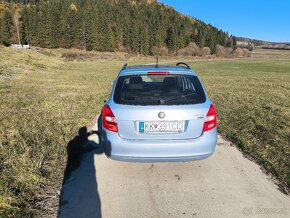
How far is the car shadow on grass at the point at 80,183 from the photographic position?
332 cm

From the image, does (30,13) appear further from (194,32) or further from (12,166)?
(12,166)

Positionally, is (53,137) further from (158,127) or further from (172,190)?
(172,190)

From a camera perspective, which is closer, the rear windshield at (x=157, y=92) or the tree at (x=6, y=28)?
the rear windshield at (x=157, y=92)

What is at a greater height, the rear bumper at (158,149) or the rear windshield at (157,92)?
the rear windshield at (157,92)

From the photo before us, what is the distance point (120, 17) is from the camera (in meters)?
115

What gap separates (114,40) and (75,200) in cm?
10574

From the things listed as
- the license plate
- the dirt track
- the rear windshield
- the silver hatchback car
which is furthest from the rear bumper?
the rear windshield

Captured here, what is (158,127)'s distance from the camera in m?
3.83

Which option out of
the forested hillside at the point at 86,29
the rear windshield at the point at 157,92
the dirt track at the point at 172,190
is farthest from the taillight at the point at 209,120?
the forested hillside at the point at 86,29

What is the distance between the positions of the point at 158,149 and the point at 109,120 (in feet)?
2.67

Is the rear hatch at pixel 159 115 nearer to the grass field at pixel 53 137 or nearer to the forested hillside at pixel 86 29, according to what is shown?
the grass field at pixel 53 137

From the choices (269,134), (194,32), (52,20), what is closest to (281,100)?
(269,134)

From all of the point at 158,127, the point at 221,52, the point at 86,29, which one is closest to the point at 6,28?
the point at 86,29

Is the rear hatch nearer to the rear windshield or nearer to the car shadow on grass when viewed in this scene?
the rear windshield
